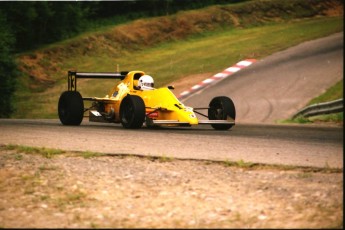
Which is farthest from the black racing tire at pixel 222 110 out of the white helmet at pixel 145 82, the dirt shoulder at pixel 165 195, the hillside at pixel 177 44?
the hillside at pixel 177 44

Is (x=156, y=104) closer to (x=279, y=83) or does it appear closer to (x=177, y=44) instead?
(x=279, y=83)

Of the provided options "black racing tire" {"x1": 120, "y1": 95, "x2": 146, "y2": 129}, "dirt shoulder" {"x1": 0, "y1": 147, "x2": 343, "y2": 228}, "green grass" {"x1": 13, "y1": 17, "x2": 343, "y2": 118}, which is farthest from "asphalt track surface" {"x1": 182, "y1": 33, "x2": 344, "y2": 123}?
"dirt shoulder" {"x1": 0, "y1": 147, "x2": 343, "y2": 228}

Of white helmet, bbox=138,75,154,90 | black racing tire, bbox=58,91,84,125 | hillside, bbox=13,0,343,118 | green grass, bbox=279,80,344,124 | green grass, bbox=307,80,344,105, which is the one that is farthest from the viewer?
hillside, bbox=13,0,343,118

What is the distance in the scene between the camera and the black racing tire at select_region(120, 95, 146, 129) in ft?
43.5

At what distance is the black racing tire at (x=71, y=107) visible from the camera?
15148 millimetres

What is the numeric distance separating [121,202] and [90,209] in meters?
0.38

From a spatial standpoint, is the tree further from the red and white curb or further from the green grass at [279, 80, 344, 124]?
the green grass at [279, 80, 344, 124]

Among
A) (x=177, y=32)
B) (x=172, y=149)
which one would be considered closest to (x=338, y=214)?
(x=172, y=149)

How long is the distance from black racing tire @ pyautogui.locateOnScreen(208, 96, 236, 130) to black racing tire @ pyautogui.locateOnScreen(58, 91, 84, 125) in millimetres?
3369

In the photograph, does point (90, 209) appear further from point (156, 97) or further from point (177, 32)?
point (177, 32)

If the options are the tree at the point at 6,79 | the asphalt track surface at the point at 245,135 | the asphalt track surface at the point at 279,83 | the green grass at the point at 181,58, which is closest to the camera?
the asphalt track surface at the point at 245,135

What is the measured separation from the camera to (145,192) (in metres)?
6.93

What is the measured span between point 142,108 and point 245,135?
239 cm

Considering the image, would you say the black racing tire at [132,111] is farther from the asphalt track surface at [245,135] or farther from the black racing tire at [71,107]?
the black racing tire at [71,107]
